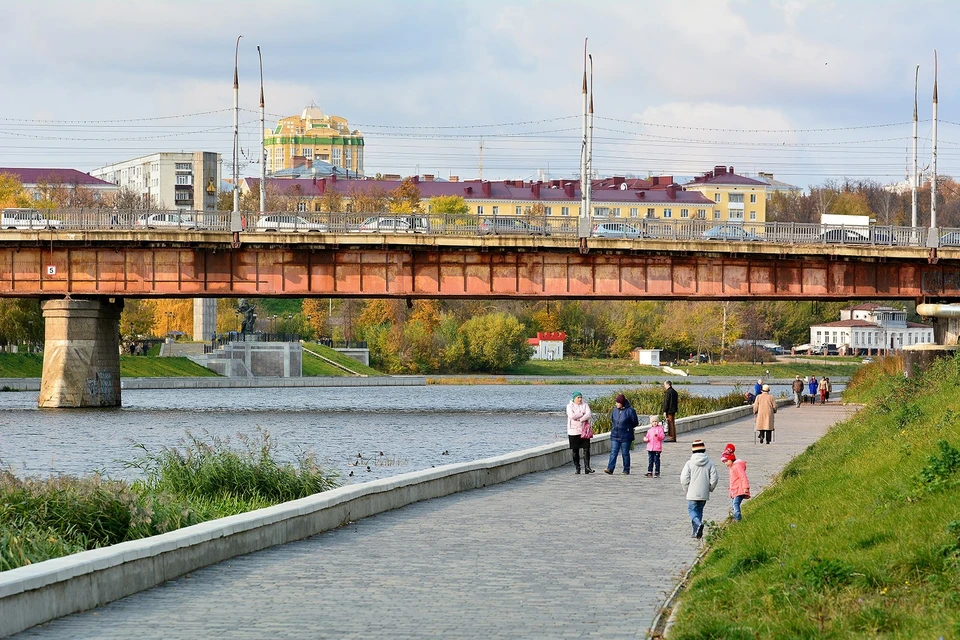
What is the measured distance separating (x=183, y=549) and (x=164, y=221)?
5074 centimetres

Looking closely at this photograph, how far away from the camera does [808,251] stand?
6284 centimetres

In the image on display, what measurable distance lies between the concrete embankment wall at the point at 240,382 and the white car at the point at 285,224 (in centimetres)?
2834

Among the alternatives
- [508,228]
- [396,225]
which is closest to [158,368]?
[396,225]

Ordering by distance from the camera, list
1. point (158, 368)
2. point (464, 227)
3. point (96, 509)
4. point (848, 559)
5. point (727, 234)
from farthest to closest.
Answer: point (158, 368)
point (464, 227)
point (727, 234)
point (96, 509)
point (848, 559)

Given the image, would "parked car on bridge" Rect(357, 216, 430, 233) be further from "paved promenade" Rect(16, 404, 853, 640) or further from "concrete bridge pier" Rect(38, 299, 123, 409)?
"paved promenade" Rect(16, 404, 853, 640)

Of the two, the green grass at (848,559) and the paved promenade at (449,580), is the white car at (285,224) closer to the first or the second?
the paved promenade at (449,580)

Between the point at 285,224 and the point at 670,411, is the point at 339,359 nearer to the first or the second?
the point at 285,224

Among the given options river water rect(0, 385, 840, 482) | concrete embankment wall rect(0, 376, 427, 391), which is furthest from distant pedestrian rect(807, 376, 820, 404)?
concrete embankment wall rect(0, 376, 427, 391)

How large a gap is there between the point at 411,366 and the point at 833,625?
112 metres

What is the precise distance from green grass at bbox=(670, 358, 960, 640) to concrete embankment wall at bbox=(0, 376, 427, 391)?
242 ft

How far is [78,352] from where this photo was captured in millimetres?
65625

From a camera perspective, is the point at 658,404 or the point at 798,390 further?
the point at 798,390

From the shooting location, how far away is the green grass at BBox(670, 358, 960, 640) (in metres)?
10.7

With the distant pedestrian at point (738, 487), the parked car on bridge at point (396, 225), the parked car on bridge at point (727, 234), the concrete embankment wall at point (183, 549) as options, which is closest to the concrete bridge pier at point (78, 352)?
the parked car on bridge at point (396, 225)
